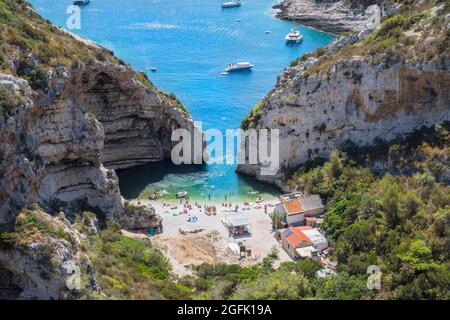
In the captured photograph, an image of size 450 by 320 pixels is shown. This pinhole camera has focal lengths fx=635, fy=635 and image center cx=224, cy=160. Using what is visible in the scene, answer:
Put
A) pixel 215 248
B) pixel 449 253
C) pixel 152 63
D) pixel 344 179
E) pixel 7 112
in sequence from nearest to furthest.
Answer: pixel 7 112
pixel 449 253
pixel 215 248
pixel 344 179
pixel 152 63

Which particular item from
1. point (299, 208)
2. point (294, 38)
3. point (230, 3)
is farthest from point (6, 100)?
point (230, 3)

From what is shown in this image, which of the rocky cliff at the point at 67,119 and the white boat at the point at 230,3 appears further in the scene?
the white boat at the point at 230,3

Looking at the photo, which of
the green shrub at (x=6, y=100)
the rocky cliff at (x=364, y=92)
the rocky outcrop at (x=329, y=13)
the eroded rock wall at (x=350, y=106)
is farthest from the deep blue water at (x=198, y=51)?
the green shrub at (x=6, y=100)

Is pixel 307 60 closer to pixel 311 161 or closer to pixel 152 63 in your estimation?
pixel 311 161

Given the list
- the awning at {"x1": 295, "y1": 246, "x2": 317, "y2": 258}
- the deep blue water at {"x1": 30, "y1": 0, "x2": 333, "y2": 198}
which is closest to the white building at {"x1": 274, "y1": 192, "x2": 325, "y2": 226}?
the awning at {"x1": 295, "y1": 246, "x2": 317, "y2": 258}

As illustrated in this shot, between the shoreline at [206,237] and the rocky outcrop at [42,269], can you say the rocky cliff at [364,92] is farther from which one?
the rocky outcrop at [42,269]

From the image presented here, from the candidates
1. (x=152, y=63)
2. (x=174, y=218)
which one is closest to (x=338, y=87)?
(x=174, y=218)
